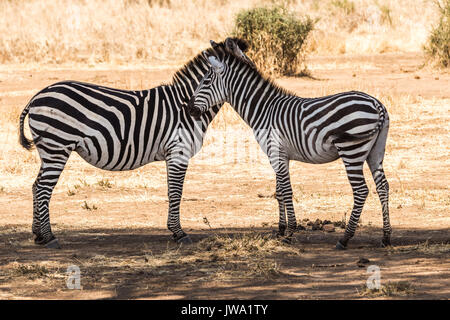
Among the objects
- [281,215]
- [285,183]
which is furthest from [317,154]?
[281,215]

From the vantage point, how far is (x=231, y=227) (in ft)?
30.4

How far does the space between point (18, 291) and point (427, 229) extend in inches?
187

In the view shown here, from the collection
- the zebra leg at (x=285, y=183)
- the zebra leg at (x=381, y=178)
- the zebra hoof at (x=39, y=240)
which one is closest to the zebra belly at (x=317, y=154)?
the zebra leg at (x=285, y=183)

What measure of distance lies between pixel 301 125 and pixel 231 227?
1.88m

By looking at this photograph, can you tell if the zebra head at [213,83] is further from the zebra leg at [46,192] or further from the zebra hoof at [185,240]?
the zebra leg at [46,192]

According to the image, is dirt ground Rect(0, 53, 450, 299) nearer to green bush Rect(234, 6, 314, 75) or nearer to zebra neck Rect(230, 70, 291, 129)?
zebra neck Rect(230, 70, 291, 129)

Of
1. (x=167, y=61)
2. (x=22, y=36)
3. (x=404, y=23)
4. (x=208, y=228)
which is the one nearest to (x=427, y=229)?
(x=208, y=228)

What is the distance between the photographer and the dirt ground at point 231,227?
21.6 feet

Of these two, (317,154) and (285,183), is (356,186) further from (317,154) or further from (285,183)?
(285,183)

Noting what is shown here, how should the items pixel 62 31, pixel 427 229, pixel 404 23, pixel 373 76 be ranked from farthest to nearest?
pixel 404 23
pixel 62 31
pixel 373 76
pixel 427 229

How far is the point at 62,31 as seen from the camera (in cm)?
2822

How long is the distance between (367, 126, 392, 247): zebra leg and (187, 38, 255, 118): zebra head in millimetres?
1678

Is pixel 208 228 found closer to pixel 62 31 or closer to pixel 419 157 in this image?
pixel 419 157

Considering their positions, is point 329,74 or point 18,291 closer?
point 18,291
